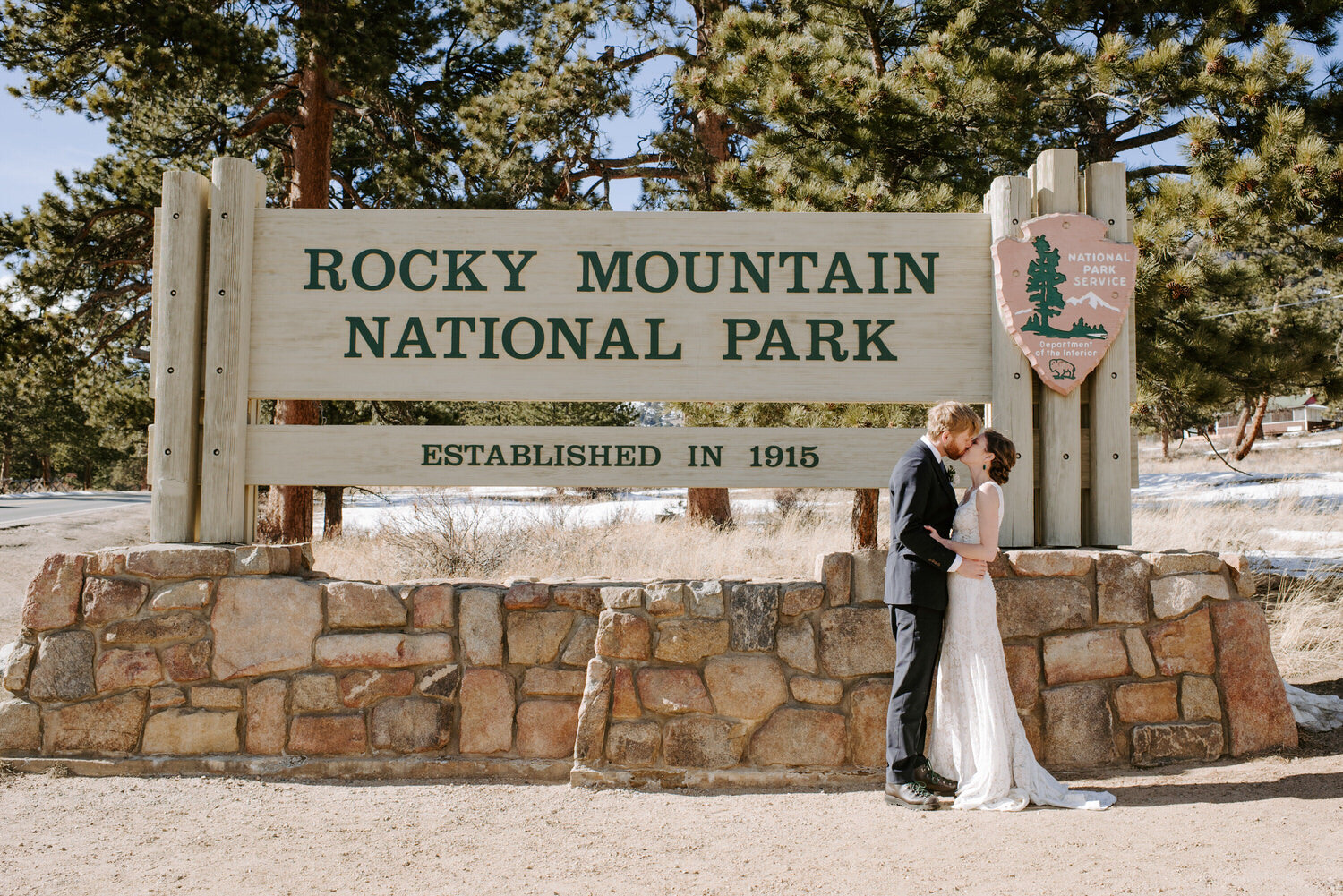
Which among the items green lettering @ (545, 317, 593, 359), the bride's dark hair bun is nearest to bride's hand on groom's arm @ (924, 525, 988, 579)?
the bride's dark hair bun

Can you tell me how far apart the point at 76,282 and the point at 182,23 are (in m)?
4.78

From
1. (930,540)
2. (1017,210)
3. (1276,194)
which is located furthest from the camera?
(1276,194)

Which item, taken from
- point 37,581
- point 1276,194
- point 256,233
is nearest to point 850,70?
point 1276,194

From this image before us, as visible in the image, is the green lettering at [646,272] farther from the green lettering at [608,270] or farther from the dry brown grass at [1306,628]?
the dry brown grass at [1306,628]

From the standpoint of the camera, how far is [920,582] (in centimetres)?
374

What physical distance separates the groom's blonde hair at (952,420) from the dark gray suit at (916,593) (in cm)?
10

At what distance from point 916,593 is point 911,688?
0.39m

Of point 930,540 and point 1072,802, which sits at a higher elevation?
point 930,540

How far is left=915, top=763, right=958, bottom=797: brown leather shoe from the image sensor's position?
380 centimetres

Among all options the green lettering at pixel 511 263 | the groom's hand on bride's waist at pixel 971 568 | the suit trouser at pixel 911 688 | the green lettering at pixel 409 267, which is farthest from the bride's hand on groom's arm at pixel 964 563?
the green lettering at pixel 409 267

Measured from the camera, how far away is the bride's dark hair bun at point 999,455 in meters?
3.75

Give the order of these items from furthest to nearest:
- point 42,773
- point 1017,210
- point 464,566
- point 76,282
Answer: point 76,282
point 464,566
point 1017,210
point 42,773

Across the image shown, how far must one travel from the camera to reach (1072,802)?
3719 mm

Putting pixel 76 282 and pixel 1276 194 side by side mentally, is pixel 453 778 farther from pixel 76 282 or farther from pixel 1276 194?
pixel 76 282
